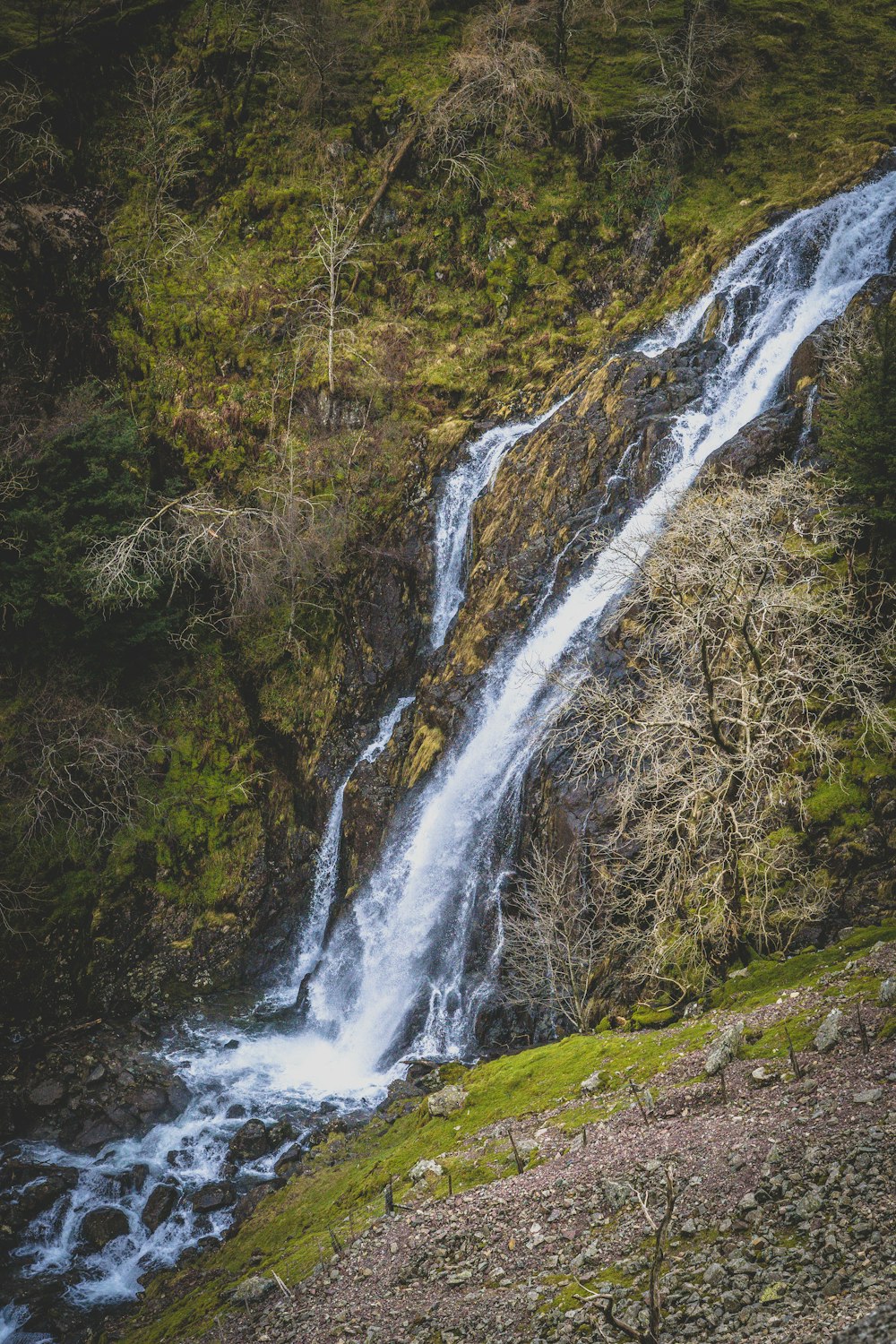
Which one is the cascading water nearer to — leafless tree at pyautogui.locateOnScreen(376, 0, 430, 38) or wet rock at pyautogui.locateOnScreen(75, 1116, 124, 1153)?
wet rock at pyautogui.locateOnScreen(75, 1116, 124, 1153)

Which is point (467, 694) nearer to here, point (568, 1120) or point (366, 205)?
point (568, 1120)

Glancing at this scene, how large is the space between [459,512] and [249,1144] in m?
14.5

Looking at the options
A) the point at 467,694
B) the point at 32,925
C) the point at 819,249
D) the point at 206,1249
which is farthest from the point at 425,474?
the point at 206,1249

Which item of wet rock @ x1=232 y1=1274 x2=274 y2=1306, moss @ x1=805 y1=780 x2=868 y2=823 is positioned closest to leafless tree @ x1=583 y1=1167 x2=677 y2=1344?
wet rock @ x1=232 y1=1274 x2=274 y2=1306

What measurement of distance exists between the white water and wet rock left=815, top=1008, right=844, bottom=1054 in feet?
42.2

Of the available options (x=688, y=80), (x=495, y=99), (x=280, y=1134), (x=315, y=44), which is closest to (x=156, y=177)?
(x=315, y=44)

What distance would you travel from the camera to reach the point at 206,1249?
12.8 m

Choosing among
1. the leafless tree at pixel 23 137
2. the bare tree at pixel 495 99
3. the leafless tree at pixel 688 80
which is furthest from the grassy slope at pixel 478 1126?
the leafless tree at pixel 23 137

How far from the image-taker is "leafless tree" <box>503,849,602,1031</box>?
13.3 meters

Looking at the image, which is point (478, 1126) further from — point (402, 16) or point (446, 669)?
point (402, 16)

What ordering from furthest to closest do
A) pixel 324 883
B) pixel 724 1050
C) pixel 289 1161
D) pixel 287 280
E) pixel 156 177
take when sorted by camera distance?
pixel 287 280, pixel 156 177, pixel 324 883, pixel 289 1161, pixel 724 1050

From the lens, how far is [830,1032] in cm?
856

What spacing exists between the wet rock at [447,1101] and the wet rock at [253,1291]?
319 cm

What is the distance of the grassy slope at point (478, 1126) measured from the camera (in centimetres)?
1007
